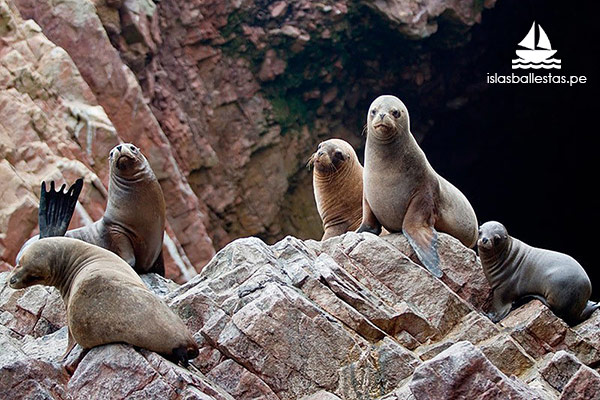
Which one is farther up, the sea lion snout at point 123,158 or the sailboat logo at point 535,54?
the sea lion snout at point 123,158

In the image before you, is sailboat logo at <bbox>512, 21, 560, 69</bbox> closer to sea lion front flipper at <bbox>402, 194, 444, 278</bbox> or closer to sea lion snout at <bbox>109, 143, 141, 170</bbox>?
sea lion front flipper at <bbox>402, 194, 444, 278</bbox>

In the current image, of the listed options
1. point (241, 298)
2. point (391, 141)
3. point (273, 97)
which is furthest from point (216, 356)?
point (273, 97)

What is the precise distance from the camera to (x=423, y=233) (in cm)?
796

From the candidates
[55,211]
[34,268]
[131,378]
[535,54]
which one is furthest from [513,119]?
[131,378]

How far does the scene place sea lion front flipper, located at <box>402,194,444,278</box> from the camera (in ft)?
24.7

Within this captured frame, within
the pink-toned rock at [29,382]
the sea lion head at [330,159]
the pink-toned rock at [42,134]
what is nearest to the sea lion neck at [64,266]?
the pink-toned rock at [29,382]

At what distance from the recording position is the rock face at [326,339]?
537 centimetres

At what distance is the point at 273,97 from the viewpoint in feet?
51.3

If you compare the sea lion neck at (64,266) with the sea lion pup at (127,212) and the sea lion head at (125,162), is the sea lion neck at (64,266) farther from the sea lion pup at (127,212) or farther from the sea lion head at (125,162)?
the sea lion head at (125,162)

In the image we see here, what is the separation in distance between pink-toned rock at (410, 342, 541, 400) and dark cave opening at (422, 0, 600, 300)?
11948 mm

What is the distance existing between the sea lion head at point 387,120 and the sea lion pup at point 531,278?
133cm

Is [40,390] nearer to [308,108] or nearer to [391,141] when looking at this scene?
[391,141]

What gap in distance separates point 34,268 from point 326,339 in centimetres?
199

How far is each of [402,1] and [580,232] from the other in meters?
6.25
